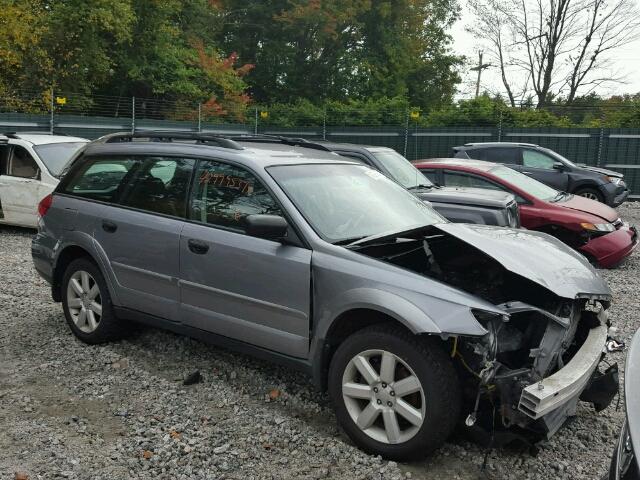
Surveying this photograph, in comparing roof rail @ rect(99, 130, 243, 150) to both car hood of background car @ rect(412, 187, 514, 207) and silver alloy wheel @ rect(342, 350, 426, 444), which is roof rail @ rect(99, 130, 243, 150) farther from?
car hood of background car @ rect(412, 187, 514, 207)

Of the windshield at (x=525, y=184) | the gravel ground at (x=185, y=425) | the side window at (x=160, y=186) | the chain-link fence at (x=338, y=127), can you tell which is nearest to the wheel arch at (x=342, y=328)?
the gravel ground at (x=185, y=425)

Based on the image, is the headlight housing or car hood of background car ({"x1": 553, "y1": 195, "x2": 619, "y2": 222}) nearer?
the headlight housing

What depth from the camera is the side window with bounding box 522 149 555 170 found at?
13484 millimetres

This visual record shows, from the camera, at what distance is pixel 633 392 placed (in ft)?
6.46

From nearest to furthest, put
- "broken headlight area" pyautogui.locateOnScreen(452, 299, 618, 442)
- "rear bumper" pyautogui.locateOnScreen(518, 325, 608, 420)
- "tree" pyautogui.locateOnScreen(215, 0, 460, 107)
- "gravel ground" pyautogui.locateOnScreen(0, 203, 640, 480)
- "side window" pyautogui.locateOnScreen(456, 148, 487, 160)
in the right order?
1. "rear bumper" pyautogui.locateOnScreen(518, 325, 608, 420)
2. "broken headlight area" pyautogui.locateOnScreen(452, 299, 618, 442)
3. "gravel ground" pyautogui.locateOnScreen(0, 203, 640, 480)
4. "side window" pyautogui.locateOnScreen(456, 148, 487, 160)
5. "tree" pyautogui.locateOnScreen(215, 0, 460, 107)

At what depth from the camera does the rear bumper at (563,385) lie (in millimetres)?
2822

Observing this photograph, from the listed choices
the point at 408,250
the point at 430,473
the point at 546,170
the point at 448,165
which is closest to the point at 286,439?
the point at 430,473

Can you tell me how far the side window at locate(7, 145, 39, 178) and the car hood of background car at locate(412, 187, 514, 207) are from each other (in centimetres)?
608

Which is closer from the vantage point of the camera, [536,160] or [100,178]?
[100,178]

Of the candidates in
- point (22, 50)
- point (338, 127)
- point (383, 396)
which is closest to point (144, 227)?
point (383, 396)

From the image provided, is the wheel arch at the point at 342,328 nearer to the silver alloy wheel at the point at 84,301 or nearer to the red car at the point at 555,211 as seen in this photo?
the silver alloy wheel at the point at 84,301

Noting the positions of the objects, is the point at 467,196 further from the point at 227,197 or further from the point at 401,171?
the point at 227,197

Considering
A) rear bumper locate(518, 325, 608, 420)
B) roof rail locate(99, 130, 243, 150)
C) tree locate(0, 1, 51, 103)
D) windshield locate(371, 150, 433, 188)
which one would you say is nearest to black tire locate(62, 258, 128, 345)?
roof rail locate(99, 130, 243, 150)

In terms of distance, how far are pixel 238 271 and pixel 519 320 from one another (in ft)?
5.61
